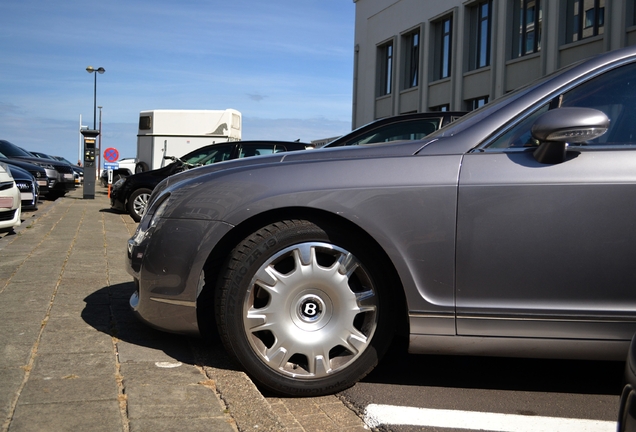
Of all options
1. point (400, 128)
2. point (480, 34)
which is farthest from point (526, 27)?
point (400, 128)

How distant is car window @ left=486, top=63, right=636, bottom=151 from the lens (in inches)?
131

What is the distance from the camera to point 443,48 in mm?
28875

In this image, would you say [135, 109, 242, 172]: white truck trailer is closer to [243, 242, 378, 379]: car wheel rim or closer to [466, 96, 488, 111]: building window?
[466, 96, 488, 111]: building window

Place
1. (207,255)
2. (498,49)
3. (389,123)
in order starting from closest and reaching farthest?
(207,255) < (389,123) < (498,49)

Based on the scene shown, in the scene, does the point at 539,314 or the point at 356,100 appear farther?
the point at 356,100

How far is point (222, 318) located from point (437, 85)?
26997mm

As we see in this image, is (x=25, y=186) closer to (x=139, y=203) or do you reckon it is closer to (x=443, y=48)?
(x=139, y=203)

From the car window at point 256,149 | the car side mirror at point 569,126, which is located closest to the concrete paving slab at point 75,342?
the car side mirror at point 569,126

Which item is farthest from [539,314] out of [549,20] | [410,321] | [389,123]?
[549,20]

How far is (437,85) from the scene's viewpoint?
29125 millimetres

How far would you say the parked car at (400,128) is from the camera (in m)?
7.71

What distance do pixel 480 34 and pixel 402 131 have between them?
20.0m

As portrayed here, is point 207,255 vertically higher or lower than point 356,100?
lower

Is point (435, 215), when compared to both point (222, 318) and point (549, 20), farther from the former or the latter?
point (549, 20)
